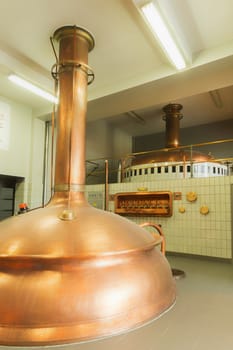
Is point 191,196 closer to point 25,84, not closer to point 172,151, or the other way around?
point 172,151

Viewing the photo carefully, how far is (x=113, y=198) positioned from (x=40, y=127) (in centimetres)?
213

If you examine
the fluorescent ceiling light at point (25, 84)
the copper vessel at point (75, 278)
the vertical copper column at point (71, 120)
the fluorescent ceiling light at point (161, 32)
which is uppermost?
the fluorescent ceiling light at point (161, 32)

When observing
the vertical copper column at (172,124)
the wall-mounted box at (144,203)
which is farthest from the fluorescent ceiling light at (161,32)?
the vertical copper column at (172,124)

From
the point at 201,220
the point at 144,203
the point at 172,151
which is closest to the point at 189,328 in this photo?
the point at 201,220

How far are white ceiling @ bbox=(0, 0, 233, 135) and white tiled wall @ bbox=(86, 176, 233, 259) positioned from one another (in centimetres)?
152

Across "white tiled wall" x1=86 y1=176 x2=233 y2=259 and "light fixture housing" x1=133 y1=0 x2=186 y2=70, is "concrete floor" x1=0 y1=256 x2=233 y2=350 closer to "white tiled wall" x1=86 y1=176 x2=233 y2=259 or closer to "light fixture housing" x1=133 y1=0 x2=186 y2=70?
"white tiled wall" x1=86 y1=176 x2=233 y2=259

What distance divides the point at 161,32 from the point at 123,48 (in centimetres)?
51

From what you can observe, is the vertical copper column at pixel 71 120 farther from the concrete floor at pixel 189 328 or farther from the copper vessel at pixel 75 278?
the concrete floor at pixel 189 328

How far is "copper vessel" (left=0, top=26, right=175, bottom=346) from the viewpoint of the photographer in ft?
3.81

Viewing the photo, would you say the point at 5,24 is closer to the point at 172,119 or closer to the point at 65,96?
the point at 65,96

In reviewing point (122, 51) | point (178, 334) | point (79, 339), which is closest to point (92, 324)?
point (79, 339)

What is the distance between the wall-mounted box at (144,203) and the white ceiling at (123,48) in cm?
166

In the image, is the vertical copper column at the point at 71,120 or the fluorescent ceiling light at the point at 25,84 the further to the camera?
the fluorescent ceiling light at the point at 25,84

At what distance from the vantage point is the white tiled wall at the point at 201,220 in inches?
153
